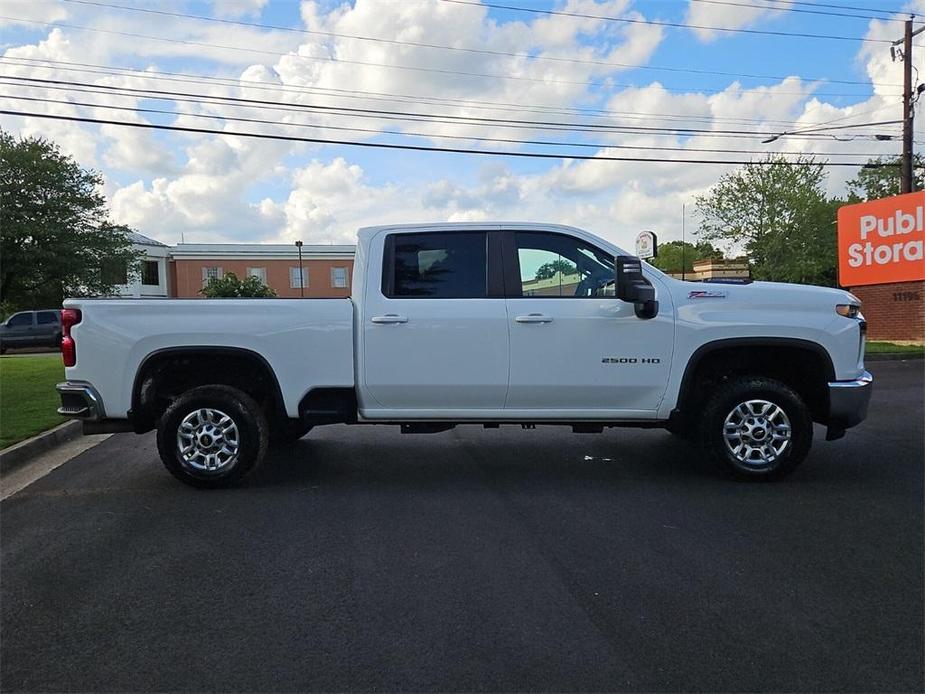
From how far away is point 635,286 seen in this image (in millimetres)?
5391

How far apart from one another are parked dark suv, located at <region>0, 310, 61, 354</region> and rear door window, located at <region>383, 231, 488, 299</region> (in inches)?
1038

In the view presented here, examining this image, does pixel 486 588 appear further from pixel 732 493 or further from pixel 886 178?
pixel 886 178

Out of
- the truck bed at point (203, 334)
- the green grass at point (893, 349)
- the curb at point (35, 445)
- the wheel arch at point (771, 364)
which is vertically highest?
the truck bed at point (203, 334)

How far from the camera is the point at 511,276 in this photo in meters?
5.80

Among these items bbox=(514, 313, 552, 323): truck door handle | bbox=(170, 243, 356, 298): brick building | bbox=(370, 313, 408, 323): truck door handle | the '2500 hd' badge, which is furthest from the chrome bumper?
bbox=(170, 243, 356, 298): brick building

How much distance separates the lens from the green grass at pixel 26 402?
25.6 feet

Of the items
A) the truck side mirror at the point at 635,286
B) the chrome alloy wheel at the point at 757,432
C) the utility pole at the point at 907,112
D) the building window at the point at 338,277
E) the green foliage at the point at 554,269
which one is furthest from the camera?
the building window at the point at 338,277

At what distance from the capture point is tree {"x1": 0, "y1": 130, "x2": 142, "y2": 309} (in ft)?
120

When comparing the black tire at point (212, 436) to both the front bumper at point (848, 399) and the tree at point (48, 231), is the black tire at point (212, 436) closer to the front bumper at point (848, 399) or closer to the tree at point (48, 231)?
the front bumper at point (848, 399)

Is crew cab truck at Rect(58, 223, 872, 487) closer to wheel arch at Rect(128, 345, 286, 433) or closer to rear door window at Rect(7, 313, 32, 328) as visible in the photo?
wheel arch at Rect(128, 345, 286, 433)

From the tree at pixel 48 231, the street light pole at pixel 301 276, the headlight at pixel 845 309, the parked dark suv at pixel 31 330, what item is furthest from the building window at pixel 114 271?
the headlight at pixel 845 309

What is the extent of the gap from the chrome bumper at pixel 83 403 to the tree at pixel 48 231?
3615 cm

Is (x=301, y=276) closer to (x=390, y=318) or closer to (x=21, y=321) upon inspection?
(x=21, y=321)

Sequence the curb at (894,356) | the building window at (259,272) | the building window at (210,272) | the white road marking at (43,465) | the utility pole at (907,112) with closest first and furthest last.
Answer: the white road marking at (43,465)
the curb at (894,356)
the utility pole at (907,112)
the building window at (210,272)
the building window at (259,272)
